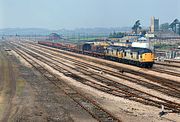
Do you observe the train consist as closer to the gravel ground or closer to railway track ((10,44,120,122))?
railway track ((10,44,120,122))

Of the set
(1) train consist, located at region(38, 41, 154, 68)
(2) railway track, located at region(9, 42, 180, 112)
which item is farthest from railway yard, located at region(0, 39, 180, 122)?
(1) train consist, located at region(38, 41, 154, 68)

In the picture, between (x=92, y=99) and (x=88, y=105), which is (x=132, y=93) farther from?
(x=88, y=105)

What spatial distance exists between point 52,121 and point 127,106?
6.02m

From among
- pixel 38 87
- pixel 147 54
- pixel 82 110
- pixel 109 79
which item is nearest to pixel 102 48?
pixel 147 54

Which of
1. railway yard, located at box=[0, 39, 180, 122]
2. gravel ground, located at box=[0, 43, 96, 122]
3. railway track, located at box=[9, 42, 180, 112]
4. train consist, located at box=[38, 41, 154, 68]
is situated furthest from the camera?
train consist, located at box=[38, 41, 154, 68]

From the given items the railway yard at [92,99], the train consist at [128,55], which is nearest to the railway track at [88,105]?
the railway yard at [92,99]

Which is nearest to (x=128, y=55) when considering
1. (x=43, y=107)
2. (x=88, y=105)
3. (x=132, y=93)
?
(x=132, y=93)

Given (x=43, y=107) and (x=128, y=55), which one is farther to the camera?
(x=128, y=55)

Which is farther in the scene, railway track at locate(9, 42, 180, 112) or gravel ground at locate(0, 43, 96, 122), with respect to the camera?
railway track at locate(9, 42, 180, 112)

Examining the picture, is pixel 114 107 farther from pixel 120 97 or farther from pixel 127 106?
pixel 120 97

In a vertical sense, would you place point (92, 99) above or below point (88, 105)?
below

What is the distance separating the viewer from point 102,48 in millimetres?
70000

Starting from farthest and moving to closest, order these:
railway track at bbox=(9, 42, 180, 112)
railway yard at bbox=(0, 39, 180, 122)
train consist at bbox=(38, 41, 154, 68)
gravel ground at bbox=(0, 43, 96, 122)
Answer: train consist at bbox=(38, 41, 154, 68)
railway track at bbox=(9, 42, 180, 112)
railway yard at bbox=(0, 39, 180, 122)
gravel ground at bbox=(0, 43, 96, 122)

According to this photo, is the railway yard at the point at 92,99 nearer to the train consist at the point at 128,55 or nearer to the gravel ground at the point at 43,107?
the gravel ground at the point at 43,107
